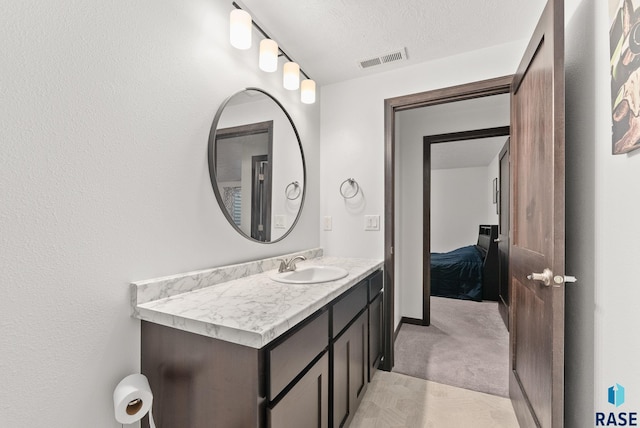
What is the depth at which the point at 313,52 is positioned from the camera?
197cm

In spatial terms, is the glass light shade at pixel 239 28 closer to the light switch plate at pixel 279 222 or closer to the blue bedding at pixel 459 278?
the light switch plate at pixel 279 222

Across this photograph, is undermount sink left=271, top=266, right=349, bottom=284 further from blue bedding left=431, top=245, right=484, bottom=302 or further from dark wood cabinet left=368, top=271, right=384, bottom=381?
blue bedding left=431, top=245, right=484, bottom=302

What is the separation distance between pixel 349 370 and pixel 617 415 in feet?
3.30

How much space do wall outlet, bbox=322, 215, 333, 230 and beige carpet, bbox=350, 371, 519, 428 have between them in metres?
1.18

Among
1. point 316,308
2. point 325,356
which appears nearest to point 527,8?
point 316,308

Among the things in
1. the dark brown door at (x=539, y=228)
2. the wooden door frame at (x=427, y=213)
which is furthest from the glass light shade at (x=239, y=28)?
the wooden door frame at (x=427, y=213)

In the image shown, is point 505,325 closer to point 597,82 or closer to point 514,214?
point 514,214

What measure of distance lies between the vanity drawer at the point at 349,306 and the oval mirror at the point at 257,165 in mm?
615

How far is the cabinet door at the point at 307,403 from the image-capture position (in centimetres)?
90

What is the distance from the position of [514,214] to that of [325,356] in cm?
135

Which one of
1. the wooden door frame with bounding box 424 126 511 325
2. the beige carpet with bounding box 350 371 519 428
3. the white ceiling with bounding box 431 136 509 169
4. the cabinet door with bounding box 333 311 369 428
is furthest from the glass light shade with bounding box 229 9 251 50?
the white ceiling with bounding box 431 136 509 169

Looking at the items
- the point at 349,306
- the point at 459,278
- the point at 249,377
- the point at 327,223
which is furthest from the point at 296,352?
the point at 459,278

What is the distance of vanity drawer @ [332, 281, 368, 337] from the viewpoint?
132 cm

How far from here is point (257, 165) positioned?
5.51 ft
